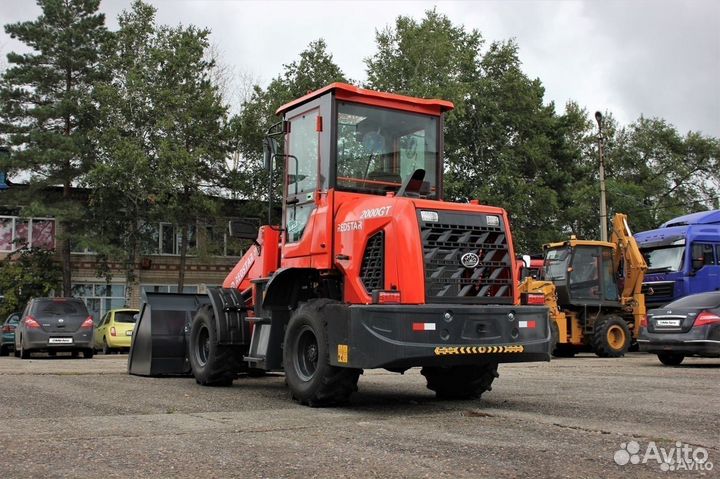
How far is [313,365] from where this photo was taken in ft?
29.5

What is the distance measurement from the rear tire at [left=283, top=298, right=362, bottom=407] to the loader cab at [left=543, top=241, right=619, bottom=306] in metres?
13.3

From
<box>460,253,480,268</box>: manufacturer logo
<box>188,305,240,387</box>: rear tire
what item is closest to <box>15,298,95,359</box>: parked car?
<box>188,305,240,387</box>: rear tire

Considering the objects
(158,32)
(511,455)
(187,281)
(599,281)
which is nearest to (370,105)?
(511,455)

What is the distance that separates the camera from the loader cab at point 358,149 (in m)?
9.39

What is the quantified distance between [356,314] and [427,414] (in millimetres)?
1335

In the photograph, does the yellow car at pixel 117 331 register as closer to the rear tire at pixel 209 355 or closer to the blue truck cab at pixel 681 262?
the rear tire at pixel 209 355

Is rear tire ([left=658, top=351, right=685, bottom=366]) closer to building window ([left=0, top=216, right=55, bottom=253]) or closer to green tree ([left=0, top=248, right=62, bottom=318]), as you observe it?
green tree ([left=0, top=248, right=62, bottom=318])

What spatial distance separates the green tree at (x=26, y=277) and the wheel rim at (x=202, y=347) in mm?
27764

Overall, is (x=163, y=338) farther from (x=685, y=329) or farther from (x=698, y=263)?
(x=698, y=263)

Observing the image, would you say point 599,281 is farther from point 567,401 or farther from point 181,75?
point 181,75

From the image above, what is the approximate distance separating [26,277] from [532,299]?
32469 mm

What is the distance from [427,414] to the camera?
8.35m

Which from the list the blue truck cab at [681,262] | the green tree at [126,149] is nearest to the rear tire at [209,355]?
the blue truck cab at [681,262]

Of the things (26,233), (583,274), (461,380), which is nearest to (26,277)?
(26,233)
